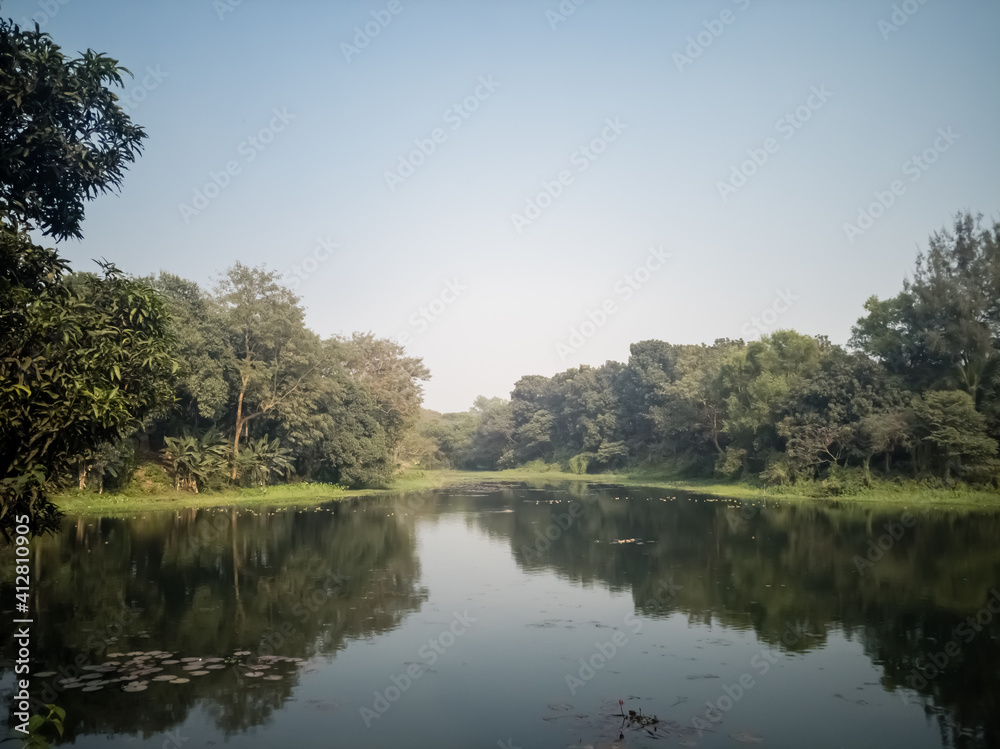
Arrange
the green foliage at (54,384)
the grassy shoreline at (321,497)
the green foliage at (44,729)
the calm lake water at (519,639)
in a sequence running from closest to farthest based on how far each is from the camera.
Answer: the green foliage at (44,729), the green foliage at (54,384), the calm lake water at (519,639), the grassy shoreline at (321,497)

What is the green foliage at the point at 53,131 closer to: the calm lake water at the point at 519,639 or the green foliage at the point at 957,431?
the calm lake water at the point at 519,639

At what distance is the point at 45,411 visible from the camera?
8242 mm

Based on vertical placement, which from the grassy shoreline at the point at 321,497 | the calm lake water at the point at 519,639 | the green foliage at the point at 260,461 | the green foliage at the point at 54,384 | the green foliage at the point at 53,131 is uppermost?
the green foliage at the point at 53,131

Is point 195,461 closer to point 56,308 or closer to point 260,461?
point 260,461

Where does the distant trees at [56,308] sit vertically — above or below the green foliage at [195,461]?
Answer: above

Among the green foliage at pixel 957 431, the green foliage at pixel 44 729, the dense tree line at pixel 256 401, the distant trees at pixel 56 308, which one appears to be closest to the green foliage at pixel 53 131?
the distant trees at pixel 56 308

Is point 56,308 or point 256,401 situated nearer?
point 56,308

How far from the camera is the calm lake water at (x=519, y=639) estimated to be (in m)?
8.37

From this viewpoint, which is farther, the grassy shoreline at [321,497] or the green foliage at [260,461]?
the green foliage at [260,461]

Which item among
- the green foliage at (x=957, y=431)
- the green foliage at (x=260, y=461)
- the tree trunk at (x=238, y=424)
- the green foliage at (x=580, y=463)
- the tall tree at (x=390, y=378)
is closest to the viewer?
the green foliage at (x=957, y=431)

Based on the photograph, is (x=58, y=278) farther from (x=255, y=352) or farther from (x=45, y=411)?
(x=255, y=352)

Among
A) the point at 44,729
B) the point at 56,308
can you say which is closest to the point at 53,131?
the point at 56,308

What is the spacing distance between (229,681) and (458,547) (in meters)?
13.2

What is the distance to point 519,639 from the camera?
12258mm
